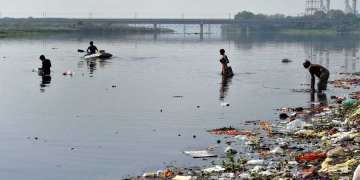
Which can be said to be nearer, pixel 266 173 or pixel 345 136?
pixel 266 173

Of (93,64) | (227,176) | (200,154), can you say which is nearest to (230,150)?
(200,154)

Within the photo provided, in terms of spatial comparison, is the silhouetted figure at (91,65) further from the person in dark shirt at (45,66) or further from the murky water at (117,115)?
the person in dark shirt at (45,66)

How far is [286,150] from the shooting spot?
17047 millimetres

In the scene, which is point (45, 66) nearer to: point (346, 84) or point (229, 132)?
point (346, 84)

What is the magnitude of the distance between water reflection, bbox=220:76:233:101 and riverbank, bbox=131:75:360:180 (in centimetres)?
780

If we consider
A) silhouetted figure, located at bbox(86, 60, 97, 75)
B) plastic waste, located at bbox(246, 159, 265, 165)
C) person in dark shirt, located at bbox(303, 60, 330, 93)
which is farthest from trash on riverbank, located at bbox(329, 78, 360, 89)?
plastic waste, located at bbox(246, 159, 265, 165)

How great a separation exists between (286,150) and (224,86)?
19064 mm

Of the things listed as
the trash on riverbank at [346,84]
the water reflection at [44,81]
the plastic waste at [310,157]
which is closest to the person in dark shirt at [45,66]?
the water reflection at [44,81]

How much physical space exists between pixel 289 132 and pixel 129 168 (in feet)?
19.5

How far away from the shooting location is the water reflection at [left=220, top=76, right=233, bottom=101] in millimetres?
31562

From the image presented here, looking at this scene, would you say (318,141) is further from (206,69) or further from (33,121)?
(206,69)

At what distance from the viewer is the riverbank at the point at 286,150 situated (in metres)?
14.4

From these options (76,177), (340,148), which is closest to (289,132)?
(340,148)

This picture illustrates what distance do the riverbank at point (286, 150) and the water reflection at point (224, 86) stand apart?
780 cm
